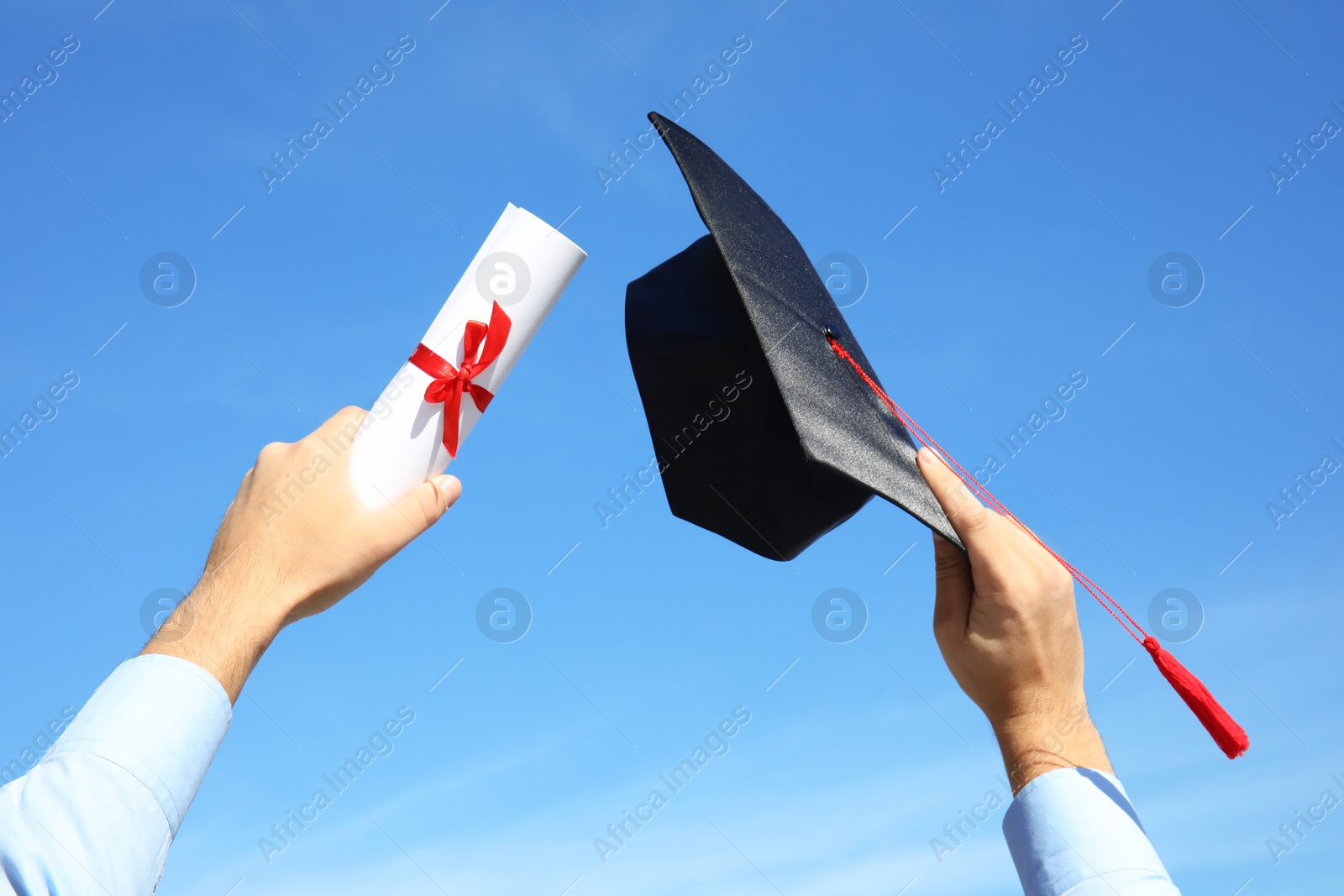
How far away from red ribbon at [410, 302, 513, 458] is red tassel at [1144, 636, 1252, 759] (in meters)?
1.54

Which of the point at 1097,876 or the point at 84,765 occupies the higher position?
the point at 84,765

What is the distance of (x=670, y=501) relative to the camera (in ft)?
9.77

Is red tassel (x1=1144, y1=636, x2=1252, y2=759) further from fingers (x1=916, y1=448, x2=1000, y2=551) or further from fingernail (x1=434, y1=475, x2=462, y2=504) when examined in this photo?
fingernail (x1=434, y1=475, x2=462, y2=504)

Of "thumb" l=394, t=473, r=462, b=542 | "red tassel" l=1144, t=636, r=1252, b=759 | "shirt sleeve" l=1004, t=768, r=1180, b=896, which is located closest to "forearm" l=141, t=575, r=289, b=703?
"thumb" l=394, t=473, r=462, b=542

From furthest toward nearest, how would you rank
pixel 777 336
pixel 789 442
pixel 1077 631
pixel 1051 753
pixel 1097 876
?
pixel 789 442 < pixel 777 336 < pixel 1077 631 < pixel 1051 753 < pixel 1097 876

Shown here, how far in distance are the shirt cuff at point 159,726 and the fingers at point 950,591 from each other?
1.24 metres

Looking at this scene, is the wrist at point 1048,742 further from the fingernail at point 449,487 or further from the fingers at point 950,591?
the fingernail at point 449,487

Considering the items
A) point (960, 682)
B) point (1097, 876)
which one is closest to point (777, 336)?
point (960, 682)

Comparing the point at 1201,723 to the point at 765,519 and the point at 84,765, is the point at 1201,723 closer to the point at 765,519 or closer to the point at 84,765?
the point at 765,519

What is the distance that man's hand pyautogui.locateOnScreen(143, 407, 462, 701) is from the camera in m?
1.25

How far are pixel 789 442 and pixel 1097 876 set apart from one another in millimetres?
1534

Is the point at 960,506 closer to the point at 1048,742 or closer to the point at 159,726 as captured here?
the point at 1048,742

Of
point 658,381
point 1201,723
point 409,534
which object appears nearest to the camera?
point 409,534

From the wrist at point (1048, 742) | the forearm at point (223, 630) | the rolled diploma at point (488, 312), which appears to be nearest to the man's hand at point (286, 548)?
the forearm at point (223, 630)
